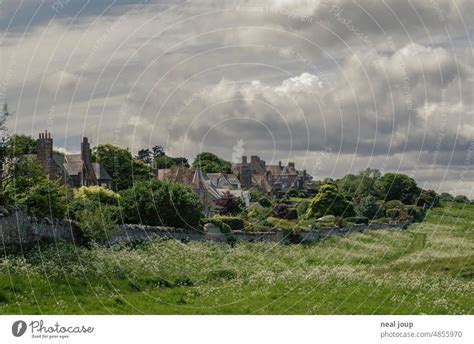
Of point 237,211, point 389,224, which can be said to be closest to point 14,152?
point 389,224

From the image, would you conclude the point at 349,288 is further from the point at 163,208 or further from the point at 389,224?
the point at 389,224

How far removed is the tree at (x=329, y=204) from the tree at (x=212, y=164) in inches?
1632

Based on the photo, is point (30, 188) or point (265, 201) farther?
point (265, 201)

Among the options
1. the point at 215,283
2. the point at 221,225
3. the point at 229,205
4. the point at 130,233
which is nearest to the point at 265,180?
the point at 229,205

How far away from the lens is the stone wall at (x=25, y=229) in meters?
33.5

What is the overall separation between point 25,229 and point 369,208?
45652 mm

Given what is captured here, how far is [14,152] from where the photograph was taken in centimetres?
4050

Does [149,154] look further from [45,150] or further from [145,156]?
[45,150]

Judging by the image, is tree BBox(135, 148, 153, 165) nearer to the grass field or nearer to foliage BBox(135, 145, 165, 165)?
foliage BBox(135, 145, 165, 165)

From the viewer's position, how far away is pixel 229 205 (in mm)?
83688

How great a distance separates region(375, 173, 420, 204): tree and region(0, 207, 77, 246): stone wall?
42.1m

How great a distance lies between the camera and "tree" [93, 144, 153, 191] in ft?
278

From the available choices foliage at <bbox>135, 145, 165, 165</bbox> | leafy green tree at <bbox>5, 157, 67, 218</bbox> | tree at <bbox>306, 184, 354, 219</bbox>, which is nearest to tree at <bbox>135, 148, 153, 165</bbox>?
foliage at <bbox>135, 145, 165, 165</bbox>

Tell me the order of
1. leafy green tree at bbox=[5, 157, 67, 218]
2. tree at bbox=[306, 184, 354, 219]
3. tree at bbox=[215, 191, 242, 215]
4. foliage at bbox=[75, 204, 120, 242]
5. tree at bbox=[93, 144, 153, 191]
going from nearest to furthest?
1. foliage at bbox=[75, 204, 120, 242]
2. leafy green tree at bbox=[5, 157, 67, 218]
3. tree at bbox=[306, 184, 354, 219]
4. tree at bbox=[215, 191, 242, 215]
5. tree at bbox=[93, 144, 153, 191]
